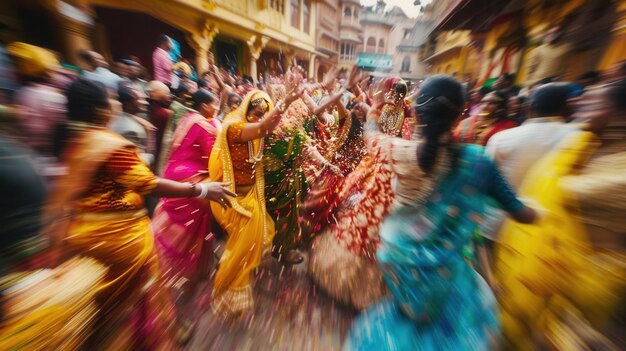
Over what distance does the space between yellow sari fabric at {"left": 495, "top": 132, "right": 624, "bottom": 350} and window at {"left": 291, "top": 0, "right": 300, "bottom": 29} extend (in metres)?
18.4

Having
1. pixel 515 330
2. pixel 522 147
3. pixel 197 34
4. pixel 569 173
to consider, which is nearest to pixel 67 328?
pixel 515 330

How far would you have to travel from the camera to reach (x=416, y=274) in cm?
127

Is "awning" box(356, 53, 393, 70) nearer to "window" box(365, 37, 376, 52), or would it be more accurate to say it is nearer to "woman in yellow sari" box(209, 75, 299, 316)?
"woman in yellow sari" box(209, 75, 299, 316)

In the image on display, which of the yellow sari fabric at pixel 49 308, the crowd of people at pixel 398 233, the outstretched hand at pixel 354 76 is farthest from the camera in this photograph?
the outstretched hand at pixel 354 76

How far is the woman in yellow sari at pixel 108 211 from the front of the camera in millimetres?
1258

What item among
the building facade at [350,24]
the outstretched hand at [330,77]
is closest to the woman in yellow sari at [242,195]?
the outstretched hand at [330,77]

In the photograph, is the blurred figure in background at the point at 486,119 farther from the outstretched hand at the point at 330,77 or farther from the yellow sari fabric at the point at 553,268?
the yellow sari fabric at the point at 553,268

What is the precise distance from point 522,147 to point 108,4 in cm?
938

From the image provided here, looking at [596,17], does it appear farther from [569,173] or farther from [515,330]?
[515,330]

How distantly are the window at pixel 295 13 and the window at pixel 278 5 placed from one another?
1.55 metres

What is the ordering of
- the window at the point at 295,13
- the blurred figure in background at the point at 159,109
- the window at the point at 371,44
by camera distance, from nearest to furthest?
1. the blurred figure in background at the point at 159,109
2. the window at the point at 295,13
3. the window at the point at 371,44

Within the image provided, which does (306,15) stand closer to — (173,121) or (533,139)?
(173,121)

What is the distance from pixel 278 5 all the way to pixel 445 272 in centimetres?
1711

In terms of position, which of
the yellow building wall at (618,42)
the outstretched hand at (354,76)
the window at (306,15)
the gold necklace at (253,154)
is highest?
the window at (306,15)
